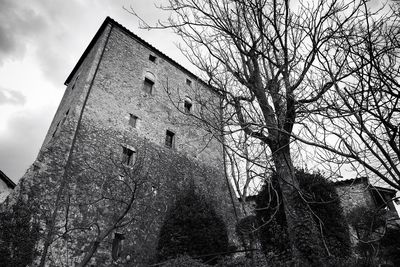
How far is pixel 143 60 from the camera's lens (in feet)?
44.8

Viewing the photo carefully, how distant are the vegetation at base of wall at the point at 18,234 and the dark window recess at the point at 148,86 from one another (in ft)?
25.4

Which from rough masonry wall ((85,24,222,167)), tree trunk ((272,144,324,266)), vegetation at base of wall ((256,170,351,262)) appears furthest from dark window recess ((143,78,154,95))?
tree trunk ((272,144,324,266))

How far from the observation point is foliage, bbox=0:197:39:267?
5.74 meters

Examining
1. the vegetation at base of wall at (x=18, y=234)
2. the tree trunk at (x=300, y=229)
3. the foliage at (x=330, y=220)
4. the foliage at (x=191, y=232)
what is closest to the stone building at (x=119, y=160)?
the vegetation at base of wall at (x=18, y=234)

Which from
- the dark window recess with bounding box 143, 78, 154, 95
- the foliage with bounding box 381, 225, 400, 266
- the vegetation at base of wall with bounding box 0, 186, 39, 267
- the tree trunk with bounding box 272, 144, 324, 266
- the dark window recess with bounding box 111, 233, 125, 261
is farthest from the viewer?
the dark window recess with bounding box 143, 78, 154, 95

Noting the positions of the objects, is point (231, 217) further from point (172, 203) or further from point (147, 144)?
point (147, 144)

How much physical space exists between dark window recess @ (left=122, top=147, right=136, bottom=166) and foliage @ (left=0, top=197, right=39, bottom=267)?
3921 mm

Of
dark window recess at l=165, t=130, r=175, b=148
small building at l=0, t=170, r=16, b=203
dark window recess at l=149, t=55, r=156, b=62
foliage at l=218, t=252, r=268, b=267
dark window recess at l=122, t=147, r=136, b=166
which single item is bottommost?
foliage at l=218, t=252, r=268, b=267

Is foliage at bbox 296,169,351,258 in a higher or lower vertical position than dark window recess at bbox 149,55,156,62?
lower

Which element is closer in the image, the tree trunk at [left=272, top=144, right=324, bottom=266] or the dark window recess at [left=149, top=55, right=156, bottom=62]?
the tree trunk at [left=272, top=144, right=324, bottom=266]

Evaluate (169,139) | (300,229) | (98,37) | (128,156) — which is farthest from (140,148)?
(300,229)

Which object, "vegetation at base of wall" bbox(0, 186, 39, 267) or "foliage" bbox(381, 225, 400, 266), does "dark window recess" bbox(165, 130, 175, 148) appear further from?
"foliage" bbox(381, 225, 400, 266)

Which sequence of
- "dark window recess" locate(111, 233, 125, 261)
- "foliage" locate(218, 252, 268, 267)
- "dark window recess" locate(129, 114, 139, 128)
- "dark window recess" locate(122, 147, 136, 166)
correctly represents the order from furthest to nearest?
"dark window recess" locate(129, 114, 139, 128) → "dark window recess" locate(122, 147, 136, 166) → "dark window recess" locate(111, 233, 125, 261) → "foliage" locate(218, 252, 268, 267)

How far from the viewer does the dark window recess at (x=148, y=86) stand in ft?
42.7
